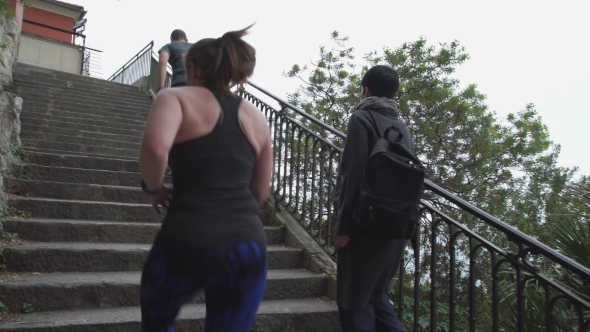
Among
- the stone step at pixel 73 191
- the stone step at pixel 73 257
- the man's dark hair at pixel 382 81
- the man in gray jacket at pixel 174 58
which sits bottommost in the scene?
the stone step at pixel 73 257

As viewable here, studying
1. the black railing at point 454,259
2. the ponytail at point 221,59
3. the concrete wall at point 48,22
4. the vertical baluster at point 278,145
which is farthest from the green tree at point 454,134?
the concrete wall at point 48,22

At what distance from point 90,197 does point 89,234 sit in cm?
81

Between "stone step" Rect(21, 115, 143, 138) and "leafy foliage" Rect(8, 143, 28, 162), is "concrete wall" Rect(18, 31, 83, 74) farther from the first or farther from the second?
"leafy foliage" Rect(8, 143, 28, 162)

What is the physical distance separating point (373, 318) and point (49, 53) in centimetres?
1780

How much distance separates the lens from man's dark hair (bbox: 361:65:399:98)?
2.38m

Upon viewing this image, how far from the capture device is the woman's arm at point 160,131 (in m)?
1.31

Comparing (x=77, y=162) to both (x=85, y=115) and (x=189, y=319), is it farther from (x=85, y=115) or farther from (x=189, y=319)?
(x=85, y=115)

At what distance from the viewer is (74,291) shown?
2.81 m

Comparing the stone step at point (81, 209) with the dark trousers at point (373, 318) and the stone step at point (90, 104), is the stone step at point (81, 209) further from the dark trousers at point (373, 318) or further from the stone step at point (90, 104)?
the stone step at point (90, 104)

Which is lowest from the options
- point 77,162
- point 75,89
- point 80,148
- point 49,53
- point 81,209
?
point 81,209

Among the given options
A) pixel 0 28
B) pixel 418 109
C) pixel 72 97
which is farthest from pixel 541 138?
pixel 0 28

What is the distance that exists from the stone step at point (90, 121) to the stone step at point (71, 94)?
1.31 meters

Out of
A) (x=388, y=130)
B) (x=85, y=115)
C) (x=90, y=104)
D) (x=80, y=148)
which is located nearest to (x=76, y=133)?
(x=80, y=148)

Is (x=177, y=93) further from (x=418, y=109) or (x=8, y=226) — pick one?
(x=418, y=109)
